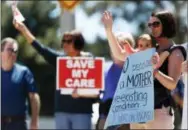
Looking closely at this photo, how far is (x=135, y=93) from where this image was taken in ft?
18.5

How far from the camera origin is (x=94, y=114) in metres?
8.48

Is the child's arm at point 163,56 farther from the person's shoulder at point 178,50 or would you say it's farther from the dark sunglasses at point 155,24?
the dark sunglasses at point 155,24

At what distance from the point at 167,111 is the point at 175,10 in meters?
21.3

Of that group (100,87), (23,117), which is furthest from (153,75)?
(23,117)

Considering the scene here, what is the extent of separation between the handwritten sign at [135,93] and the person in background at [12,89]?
221cm

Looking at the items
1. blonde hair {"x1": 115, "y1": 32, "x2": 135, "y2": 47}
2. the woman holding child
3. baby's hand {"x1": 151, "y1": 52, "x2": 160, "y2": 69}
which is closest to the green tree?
blonde hair {"x1": 115, "y1": 32, "x2": 135, "y2": 47}

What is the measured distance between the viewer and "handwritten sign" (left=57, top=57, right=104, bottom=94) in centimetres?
776

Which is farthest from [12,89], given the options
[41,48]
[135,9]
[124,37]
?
[135,9]

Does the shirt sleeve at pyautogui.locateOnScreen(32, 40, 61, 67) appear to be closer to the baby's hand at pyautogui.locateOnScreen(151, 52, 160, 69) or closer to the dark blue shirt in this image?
the dark blue shirt

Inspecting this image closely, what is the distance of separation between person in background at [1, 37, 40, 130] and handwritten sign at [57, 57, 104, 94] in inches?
17.8

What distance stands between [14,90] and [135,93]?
103 inches

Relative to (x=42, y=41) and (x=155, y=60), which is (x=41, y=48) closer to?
(x=155, y=60)

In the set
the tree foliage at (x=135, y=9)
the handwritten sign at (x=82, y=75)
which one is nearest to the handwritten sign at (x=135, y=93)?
the handwritten sign at (x=82, y=75)

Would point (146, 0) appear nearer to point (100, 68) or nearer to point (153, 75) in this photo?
point (100, 68)
